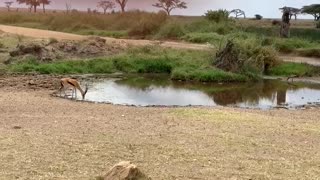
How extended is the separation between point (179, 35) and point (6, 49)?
17.2 m

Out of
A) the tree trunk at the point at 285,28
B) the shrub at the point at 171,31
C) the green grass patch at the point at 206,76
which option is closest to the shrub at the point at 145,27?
the shrub at the point at 171,31

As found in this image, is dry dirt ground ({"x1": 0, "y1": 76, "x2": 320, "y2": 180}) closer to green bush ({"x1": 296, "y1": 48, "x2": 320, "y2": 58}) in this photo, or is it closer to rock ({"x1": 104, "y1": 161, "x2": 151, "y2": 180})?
rock ({"x1": 104, "y1": 161, "x2": 151, "y2": 180})

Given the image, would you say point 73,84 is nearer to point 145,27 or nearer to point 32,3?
point 145,27

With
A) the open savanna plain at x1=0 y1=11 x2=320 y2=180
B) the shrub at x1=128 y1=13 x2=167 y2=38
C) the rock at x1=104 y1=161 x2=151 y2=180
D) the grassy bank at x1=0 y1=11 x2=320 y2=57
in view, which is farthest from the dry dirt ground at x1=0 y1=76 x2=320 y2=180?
the shrub at x1=128 y1=13 x2=167 y2=38

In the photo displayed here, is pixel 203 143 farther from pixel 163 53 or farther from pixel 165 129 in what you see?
pixel 163 53

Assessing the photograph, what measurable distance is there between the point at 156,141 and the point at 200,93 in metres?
12.2

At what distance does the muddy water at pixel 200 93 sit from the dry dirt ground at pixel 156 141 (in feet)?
11.2

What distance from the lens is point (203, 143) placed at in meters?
11.4

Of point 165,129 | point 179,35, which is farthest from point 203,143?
point 179,35

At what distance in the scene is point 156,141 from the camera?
11422 mm

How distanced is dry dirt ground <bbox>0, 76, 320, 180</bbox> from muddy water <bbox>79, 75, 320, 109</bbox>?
11.2ft

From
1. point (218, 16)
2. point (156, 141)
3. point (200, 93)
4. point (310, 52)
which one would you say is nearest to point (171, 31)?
point (218, 16)

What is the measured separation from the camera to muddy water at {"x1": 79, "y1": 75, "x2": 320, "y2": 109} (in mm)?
20794

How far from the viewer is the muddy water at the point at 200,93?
819 inches
